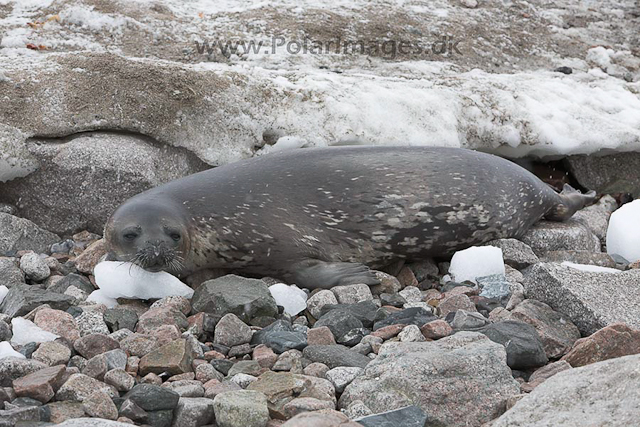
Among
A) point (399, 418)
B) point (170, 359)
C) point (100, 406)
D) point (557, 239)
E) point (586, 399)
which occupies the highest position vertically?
point (586, 399)

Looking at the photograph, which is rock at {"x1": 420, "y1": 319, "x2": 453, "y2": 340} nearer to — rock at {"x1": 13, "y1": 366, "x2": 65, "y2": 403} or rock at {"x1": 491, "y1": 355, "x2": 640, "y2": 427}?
rock at {"x1": 491, "y1": 355, "x2": 640, "y2": 427}

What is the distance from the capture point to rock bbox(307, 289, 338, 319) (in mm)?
4203

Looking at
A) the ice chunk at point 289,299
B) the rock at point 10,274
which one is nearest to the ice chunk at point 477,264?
the ice chunk at point 289,299

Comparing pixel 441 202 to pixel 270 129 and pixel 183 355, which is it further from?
pixel 183 355

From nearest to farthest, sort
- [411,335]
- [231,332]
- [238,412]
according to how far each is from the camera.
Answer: [238,412], [411,335], [231,332]

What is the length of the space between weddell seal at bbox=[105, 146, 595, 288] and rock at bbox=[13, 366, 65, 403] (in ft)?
4.94

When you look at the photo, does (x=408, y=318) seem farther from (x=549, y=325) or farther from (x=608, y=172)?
(x=608, y=172)

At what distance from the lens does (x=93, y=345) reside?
11.4 feet

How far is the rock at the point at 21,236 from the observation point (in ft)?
17.2

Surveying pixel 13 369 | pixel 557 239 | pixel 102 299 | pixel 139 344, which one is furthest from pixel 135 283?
pixel 557 239

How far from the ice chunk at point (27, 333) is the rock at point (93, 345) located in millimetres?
171

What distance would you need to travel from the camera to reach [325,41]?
769cm

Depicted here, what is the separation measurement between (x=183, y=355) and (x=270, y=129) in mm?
3028

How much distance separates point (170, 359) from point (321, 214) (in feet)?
6.14
